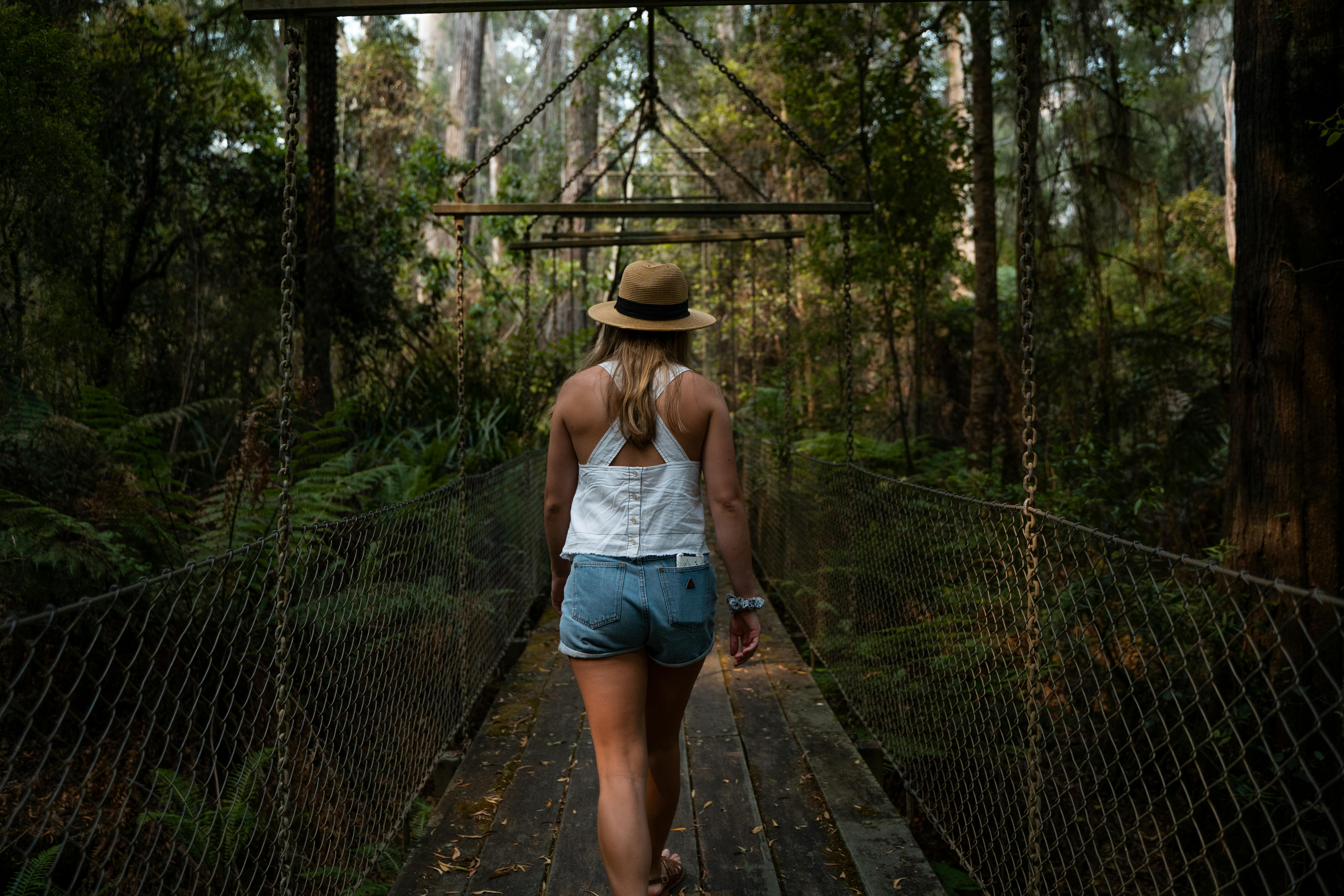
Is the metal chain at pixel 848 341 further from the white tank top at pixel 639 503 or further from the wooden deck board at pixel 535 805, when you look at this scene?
the white tank top at pixel 639 503

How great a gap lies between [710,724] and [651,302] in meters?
2.47

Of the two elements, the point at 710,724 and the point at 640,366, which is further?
the point at 710,724

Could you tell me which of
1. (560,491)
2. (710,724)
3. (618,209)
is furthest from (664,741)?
(618,209)

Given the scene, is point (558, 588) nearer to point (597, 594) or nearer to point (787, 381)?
point (597, 594)

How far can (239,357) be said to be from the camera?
7.30m

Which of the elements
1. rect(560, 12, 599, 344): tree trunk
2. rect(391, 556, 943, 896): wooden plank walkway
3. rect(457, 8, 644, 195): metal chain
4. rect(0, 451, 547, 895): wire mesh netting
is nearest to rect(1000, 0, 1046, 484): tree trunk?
rect(457, 8, 644, 195): metal chain

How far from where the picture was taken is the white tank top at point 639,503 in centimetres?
235

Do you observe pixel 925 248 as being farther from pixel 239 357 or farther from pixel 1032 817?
pixel 1032 817

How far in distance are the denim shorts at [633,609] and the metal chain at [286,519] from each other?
678mm

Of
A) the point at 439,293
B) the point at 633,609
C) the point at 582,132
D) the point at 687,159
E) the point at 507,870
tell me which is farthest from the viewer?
the point at 582,132

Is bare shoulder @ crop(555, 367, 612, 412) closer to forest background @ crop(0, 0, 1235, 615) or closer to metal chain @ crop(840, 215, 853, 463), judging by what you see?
forest background @ crop(0, 0, 1235, 615)

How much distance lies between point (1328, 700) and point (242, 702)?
4273 mm

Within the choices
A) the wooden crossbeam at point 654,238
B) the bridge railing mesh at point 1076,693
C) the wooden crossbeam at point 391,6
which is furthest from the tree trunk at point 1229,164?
the wooden crossbeam at point 391,6

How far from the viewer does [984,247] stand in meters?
7.76
